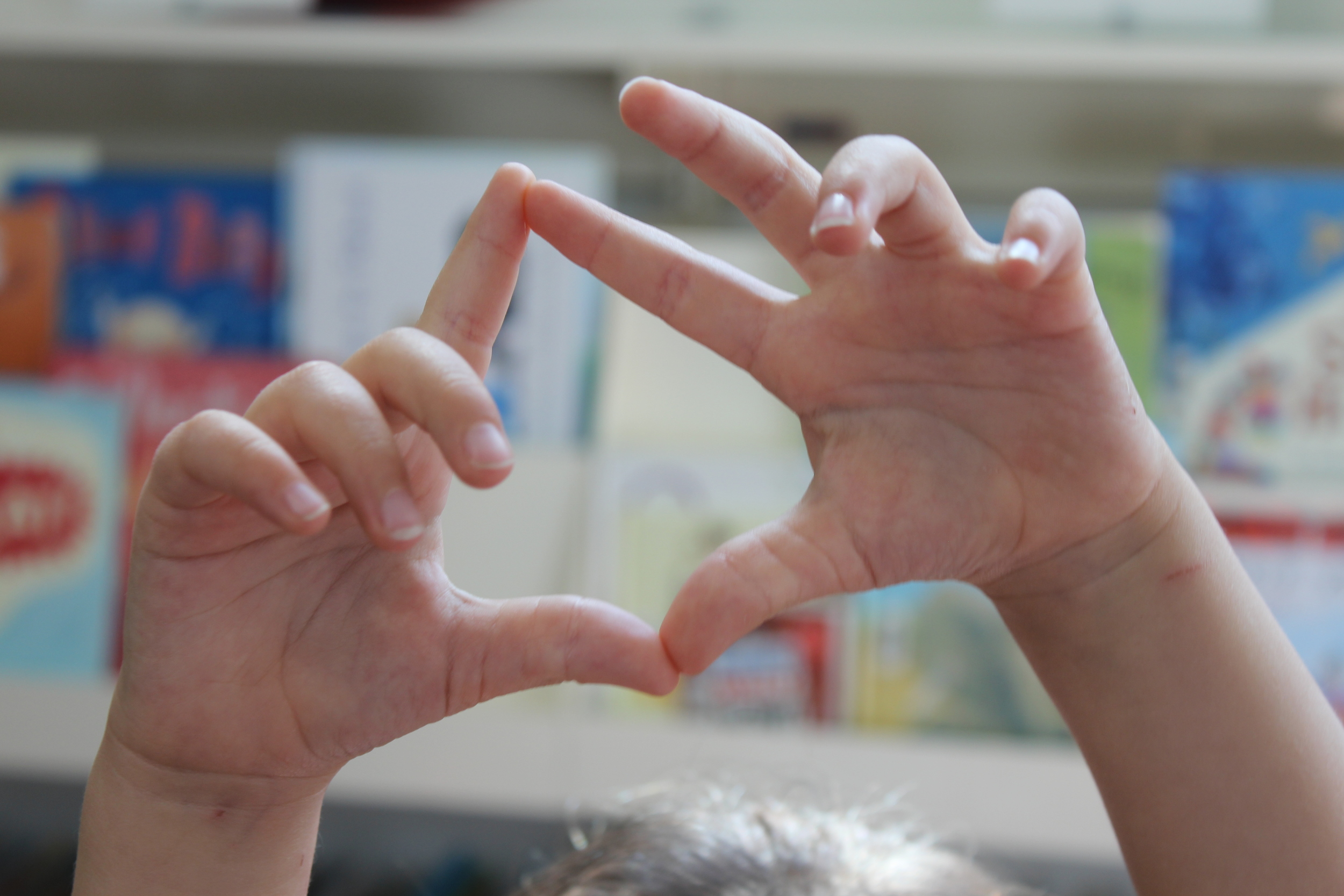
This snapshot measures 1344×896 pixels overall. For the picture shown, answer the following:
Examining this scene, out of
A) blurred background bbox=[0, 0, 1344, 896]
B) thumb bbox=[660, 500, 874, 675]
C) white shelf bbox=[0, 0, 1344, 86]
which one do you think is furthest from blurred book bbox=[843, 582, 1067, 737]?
thumb bbox=[660, 500, 874, 675]

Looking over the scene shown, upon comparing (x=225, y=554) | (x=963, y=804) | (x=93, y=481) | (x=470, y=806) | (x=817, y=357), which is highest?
(x=817, y=357)

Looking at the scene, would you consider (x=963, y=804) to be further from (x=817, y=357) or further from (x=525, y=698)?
(x=817, y=357)

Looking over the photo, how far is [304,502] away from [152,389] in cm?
93

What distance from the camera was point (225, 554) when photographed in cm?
48

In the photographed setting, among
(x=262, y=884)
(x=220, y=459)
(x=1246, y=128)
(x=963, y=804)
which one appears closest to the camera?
(x=220, y=459)

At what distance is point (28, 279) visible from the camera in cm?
124

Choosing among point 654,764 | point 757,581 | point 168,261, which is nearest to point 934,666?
point 654,764

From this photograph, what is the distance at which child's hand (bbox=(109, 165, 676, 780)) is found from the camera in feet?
1.54

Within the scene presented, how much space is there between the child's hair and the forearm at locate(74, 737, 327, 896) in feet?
0.63

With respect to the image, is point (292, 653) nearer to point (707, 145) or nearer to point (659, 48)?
point (707, 145)

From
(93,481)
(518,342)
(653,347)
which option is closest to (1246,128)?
(653,347)

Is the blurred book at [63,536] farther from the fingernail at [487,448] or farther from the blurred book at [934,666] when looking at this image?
the fingernail at [487,448]

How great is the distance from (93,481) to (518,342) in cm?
51

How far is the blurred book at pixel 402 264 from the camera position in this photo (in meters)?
1.17
